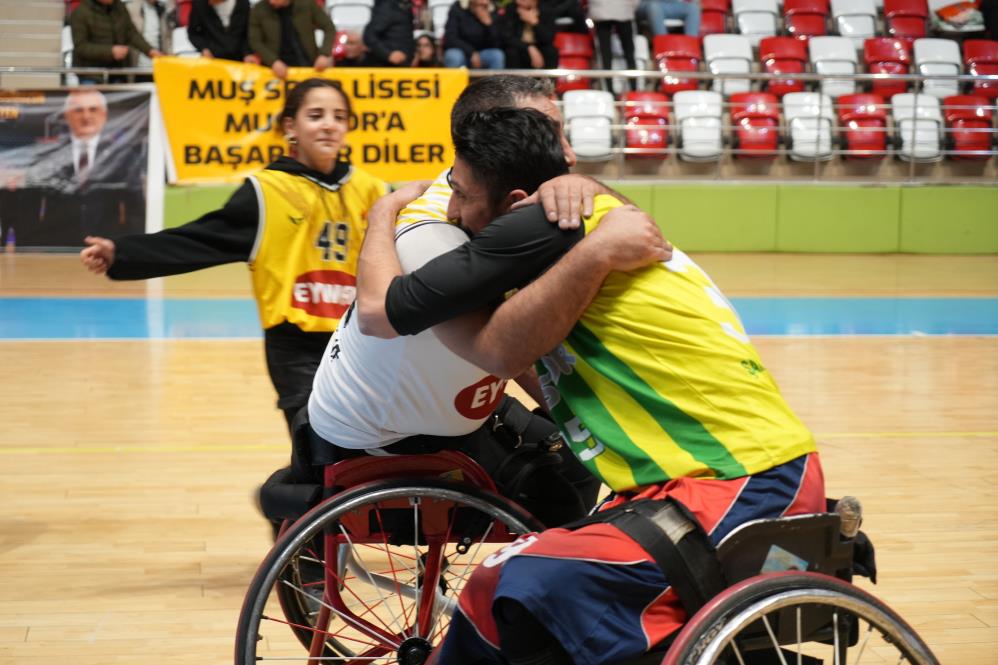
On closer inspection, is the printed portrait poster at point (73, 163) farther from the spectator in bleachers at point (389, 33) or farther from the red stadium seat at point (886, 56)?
the red stadium seat at point (886, 56)

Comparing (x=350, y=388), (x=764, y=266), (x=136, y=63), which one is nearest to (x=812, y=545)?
(x=350, y=388)

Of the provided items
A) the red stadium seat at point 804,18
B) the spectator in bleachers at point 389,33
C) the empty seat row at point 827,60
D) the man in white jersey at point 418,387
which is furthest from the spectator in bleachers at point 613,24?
the man in white jersey at point 418,387

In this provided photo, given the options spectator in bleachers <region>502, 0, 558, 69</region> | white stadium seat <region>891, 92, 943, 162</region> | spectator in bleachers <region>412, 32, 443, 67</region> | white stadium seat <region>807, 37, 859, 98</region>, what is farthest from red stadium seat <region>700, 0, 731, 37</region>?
spectator in bleachers <region>412, 32, 443, 67</region>

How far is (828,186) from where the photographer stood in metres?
12.4

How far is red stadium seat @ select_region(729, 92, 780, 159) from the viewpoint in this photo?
12359 millimetres

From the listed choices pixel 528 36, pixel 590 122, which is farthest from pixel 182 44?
pixel 590 122

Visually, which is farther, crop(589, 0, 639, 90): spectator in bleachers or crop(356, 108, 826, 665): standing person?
Answer: crop(589, 0, 639, 90): spectator in bleachers

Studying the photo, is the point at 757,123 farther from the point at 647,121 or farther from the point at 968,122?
the point at 968,122

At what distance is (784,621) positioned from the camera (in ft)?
6.04

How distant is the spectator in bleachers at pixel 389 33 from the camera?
11.2 meters

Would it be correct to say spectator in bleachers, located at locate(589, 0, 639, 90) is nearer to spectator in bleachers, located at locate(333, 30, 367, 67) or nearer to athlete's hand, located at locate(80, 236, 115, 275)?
spectator in bleachers, located at locate(333, 30, 367, 67)

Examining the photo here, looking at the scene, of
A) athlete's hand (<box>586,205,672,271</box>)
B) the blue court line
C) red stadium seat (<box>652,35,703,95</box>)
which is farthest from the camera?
red stadium seat (<box>652,35,703,95</box>)

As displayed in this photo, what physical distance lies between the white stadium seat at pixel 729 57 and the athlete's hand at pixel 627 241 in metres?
11.4

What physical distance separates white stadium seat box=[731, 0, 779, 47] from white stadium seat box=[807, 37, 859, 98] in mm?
566
